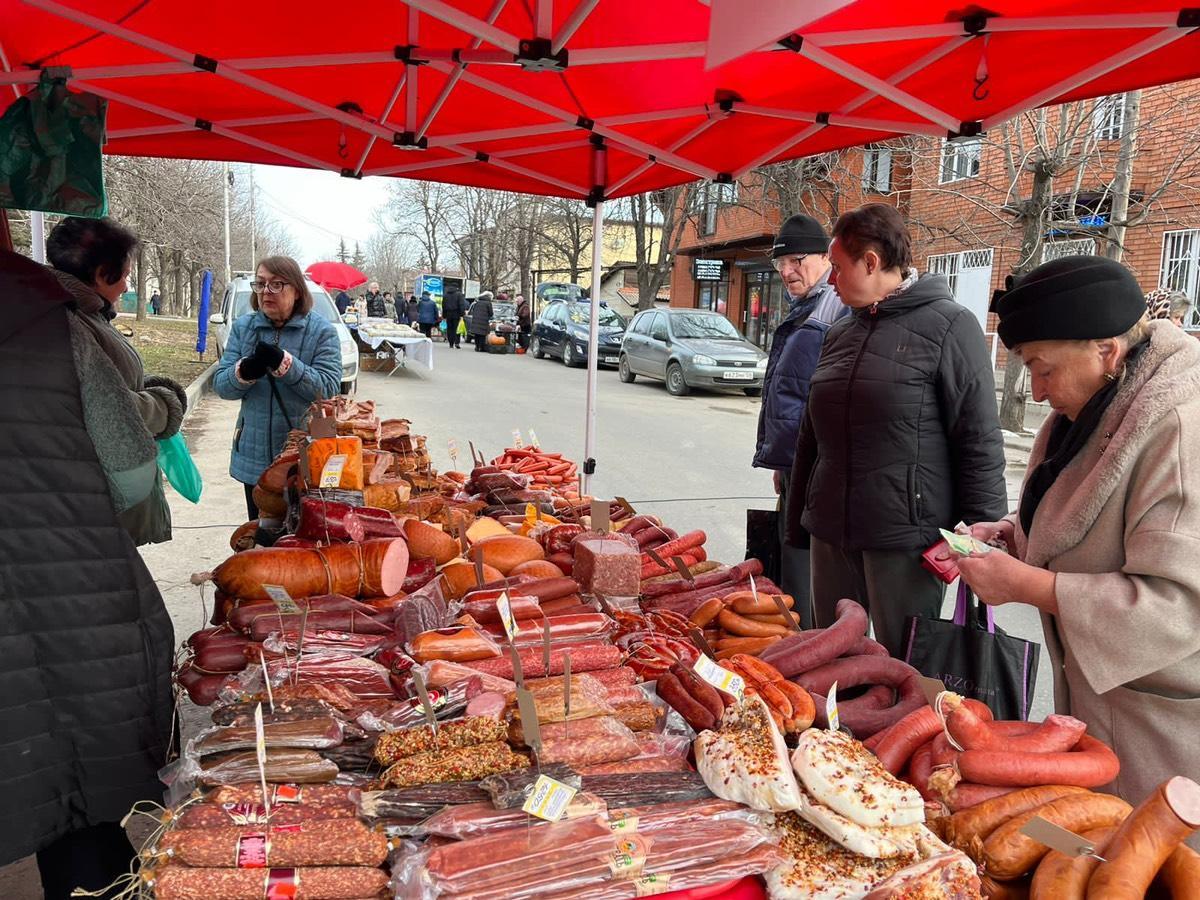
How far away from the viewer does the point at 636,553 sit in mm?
3014

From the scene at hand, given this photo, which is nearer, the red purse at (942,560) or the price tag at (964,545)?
the price tag at (964,545)

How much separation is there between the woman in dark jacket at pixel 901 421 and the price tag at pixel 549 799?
208cm

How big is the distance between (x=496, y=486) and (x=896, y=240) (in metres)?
2.65

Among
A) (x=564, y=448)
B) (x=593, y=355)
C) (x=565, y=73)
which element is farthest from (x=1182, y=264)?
(x=565, y=73)

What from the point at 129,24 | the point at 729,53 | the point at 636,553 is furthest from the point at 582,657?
the point at 129,24

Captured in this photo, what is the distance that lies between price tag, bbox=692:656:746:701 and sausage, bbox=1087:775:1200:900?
0.76 metres

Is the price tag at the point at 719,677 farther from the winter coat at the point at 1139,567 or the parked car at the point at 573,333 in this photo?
the parked car at the point at 573,333

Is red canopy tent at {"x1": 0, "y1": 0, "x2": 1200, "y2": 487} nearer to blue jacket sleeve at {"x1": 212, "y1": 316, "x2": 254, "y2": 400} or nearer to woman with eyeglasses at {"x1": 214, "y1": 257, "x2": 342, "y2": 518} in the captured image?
woman with eyeglasses at {"x1": 214, "y1": 257, "x2": 342, "y2": 518}

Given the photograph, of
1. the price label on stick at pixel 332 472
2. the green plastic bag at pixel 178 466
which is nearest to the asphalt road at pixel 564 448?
the green plastic bag at pixel 178 466

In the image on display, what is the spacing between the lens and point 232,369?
4672 millimetres

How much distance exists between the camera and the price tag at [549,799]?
60.6 inches

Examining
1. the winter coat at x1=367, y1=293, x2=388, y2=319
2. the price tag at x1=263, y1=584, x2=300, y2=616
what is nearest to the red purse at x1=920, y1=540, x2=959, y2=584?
the price tag at x1=263, y1=584, x2=300, y2=616

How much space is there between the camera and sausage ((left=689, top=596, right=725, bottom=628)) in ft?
9.66

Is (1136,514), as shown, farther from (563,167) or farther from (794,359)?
(563,167)
